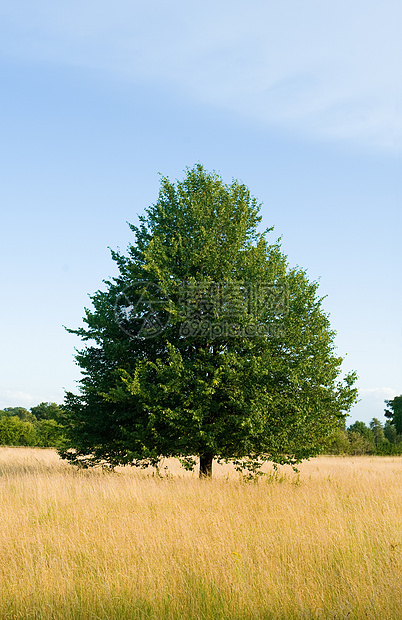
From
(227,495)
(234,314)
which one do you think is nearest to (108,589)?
(227,495)

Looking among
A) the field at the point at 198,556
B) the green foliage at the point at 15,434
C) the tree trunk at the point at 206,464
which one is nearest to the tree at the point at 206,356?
the tree trunk at the point at 206,464

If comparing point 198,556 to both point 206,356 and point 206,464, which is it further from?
point 206,464

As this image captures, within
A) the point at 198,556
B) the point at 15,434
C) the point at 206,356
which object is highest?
the point at 206,356

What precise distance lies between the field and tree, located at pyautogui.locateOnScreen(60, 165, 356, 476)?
2.93 m

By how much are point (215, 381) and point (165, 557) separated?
7.19m

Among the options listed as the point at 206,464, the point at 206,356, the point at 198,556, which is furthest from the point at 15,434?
the point at 198,556

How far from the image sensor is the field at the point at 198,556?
5570mm

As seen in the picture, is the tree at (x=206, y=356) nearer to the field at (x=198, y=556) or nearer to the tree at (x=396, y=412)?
the field at (x=198, y=556)

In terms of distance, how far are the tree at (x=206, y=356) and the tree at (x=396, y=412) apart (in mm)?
66407

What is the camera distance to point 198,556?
281 inches

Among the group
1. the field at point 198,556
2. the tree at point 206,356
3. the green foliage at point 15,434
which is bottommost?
the green foliage at point 15,434

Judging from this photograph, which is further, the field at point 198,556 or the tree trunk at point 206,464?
the tree trunk at point 206,464

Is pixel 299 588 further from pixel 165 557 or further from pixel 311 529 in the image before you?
pixel 311 529

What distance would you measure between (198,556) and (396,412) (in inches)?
3084
